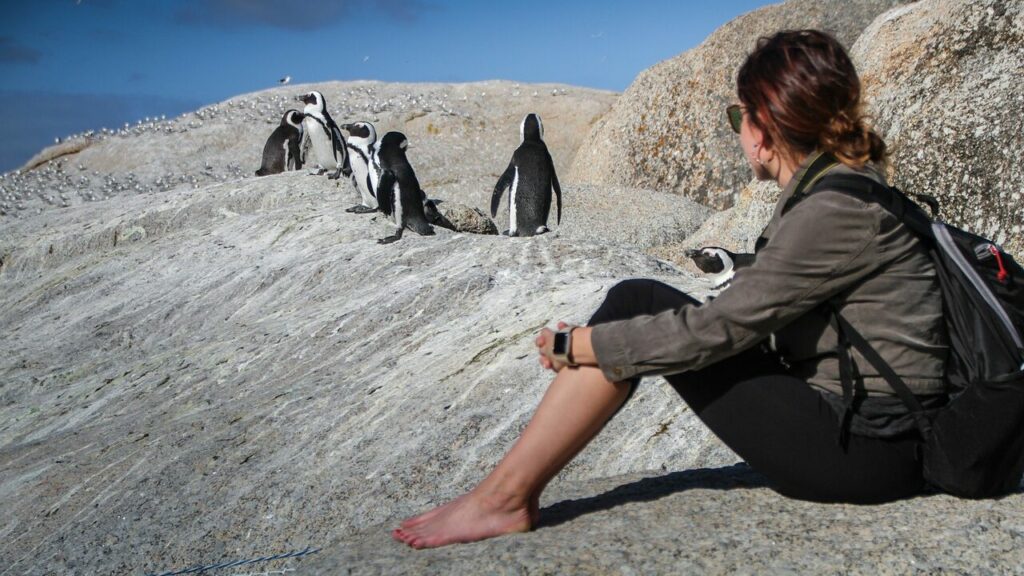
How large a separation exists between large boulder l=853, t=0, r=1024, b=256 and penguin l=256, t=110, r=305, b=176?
774 cm

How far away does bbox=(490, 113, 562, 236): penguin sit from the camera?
30.1ft

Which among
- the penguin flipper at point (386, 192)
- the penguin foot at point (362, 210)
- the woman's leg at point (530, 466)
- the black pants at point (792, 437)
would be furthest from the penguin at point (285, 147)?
the black pants at point (792, 437)

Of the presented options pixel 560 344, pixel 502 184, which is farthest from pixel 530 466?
pixel 502 184

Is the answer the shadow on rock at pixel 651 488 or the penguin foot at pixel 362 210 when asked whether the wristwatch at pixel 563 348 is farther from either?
the penguin foot at pixel 362 210

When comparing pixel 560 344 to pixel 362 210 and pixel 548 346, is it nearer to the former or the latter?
pixel 548 346

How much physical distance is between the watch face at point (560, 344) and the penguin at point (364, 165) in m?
5.86

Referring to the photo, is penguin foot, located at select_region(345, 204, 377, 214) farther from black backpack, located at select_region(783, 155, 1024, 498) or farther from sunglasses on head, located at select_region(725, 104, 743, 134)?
black backpack, located at select_region(783, 155, 1024, 498)

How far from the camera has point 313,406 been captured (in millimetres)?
4707

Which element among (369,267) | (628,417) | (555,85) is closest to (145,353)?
(369,267)

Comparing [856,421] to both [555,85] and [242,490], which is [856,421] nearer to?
[242,490]

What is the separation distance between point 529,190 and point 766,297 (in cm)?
717

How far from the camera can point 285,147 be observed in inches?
494

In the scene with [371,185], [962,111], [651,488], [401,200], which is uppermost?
[962,111]

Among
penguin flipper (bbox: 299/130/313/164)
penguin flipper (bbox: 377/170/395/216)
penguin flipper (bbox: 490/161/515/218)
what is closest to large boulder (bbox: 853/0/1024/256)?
penguin flipper (bbox: 377/170/395/216)
